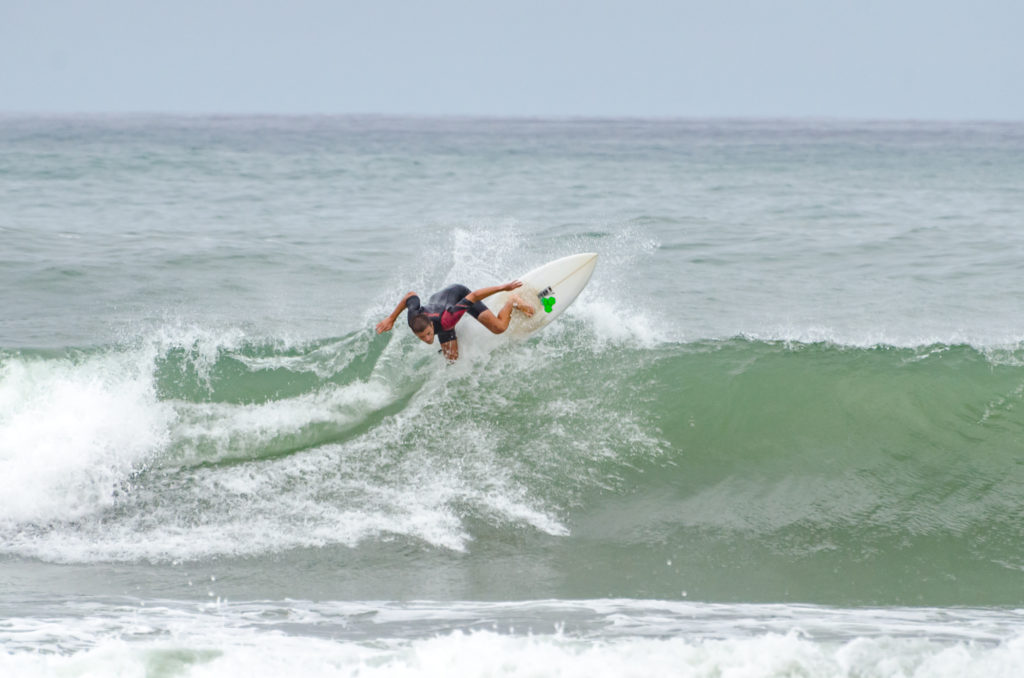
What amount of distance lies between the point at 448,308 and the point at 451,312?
0.04 metres

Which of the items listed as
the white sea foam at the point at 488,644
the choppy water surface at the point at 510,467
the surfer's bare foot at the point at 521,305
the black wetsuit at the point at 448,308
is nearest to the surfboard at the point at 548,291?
the surfer's bare foot at the point at 521,305

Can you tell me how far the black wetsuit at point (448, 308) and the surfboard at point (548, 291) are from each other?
27.8 inches

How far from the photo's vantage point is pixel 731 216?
20359 mm

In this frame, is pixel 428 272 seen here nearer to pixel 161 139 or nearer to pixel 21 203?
pixel 21 203

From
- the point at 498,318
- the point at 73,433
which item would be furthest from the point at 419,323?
the point at 73,433

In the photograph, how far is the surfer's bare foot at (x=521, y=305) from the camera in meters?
9.15

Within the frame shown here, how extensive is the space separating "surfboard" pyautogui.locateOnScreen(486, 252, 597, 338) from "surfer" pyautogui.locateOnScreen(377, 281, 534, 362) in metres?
0.44

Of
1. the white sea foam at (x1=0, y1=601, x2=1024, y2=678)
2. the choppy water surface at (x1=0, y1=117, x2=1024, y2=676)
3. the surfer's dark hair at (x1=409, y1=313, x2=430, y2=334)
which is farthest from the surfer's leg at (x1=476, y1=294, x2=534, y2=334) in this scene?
the white sea foam at (x1=0, y1=601, x2=1024, y2=678)

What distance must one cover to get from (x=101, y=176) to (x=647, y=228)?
17015 millimetres

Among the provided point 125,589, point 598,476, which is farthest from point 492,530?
point 125,589

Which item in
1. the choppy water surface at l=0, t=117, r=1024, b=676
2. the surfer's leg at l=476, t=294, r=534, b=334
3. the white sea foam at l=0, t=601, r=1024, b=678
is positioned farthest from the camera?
the surfer's leg at l=476, t=294, r=534, b=334

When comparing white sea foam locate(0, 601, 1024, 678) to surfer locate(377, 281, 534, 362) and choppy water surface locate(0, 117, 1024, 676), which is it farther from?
surfer locate(377, 281, 534, 362)

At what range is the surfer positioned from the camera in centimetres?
845

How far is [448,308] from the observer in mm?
8594
